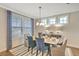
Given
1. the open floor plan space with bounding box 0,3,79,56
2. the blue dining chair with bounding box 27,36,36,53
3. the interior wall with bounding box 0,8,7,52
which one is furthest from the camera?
the blue dining chair with bounding box 27,36,36,53

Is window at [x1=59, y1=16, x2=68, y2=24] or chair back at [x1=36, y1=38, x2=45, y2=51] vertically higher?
window at [x1=59, y1=16, x2=68, y2=24]

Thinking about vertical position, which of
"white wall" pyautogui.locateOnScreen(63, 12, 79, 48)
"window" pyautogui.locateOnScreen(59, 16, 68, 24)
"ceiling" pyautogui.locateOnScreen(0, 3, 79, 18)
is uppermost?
"ceiling" pyautogui.locateOnScreen(0, 3, 79, 18)

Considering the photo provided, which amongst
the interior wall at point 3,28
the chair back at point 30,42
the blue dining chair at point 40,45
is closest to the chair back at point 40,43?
the blue dining chair at point 40,45

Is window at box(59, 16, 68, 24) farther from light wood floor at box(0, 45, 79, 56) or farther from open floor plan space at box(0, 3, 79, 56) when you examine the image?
light wood floor at box(0, 45, 79, 56)

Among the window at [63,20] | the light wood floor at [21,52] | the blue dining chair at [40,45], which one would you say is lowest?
the light wood floor at [21,52]

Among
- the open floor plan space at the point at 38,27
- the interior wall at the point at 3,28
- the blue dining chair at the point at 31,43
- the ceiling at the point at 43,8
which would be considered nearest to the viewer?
the ceiling at the point at 43,8

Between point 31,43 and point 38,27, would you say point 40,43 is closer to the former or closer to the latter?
point 31,43

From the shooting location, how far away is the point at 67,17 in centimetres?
210

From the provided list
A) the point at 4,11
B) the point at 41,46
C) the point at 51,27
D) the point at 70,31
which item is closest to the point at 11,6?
the point at 4,11

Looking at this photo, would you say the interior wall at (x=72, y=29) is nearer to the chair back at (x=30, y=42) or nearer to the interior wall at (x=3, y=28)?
the chair back at (x=30, y=42)

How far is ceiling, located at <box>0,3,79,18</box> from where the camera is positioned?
1944 mm

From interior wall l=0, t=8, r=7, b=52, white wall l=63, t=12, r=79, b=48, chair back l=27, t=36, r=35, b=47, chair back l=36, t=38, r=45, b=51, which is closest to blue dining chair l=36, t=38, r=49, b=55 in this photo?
chair back l=36, t=38, r=45, b=51

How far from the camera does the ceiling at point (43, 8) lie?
1.94 meters

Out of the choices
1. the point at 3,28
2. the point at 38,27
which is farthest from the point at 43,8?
the point at 3,28
